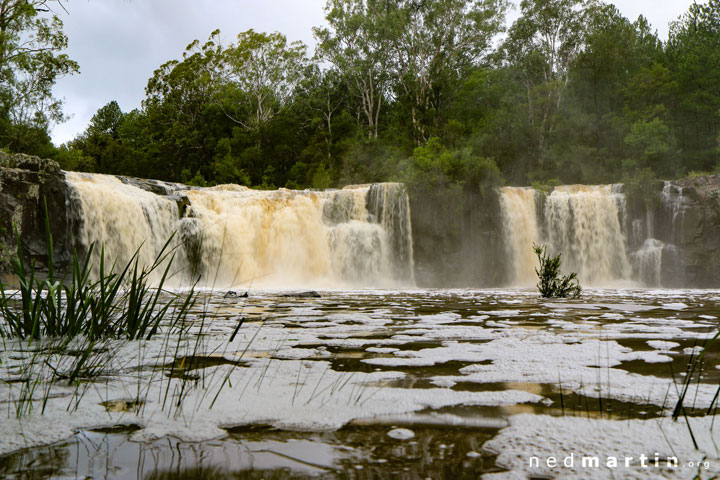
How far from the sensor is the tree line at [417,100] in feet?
95.1

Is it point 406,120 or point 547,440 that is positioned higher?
point 406,120

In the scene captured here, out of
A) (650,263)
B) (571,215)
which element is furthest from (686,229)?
(571,215)

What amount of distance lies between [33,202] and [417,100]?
23.4 m

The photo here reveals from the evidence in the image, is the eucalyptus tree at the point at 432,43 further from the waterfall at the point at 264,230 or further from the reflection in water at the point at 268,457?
the reflection in water at the point at 268,457

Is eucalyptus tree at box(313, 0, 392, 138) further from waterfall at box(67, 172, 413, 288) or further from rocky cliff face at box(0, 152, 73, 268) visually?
rocky cliff face at box(0, 152, 73, 268)

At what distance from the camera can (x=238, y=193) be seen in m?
19.6

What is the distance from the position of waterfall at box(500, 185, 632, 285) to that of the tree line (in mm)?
6509

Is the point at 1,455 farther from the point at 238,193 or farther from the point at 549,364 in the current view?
the point at 238,193

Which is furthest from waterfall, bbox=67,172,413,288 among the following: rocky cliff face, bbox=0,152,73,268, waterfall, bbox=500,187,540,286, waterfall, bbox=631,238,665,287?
waterfall, bbox=631,238,665,287

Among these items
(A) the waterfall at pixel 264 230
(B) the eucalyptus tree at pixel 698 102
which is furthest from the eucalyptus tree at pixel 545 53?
(A) the waterfall at pixel 264 230

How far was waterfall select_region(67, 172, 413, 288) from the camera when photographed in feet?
54.6

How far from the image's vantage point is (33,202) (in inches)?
619

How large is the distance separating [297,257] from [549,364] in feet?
54.1

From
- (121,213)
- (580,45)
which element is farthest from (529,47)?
(121,213)
